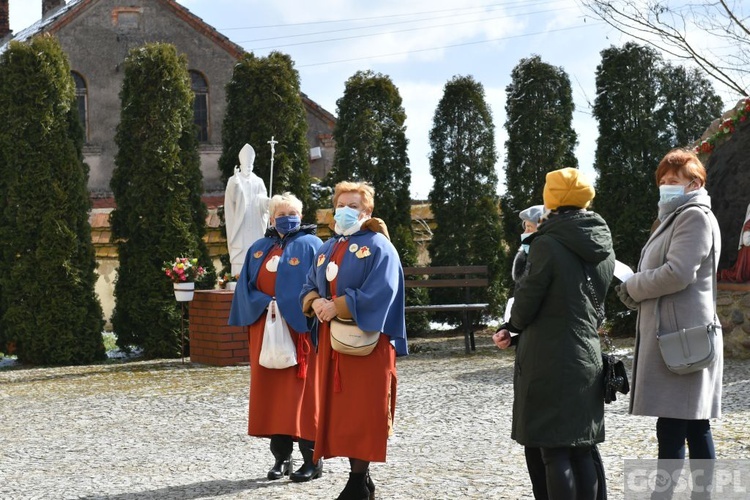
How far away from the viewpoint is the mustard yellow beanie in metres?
4.38

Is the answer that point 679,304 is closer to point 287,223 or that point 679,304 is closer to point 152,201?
point 287,223

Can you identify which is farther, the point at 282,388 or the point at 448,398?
the point at 448,398

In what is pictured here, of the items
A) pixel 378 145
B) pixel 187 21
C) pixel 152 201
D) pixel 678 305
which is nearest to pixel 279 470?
pixel 678 305

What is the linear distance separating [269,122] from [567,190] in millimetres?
10892

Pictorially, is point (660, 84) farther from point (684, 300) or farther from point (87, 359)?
point (684, 300)

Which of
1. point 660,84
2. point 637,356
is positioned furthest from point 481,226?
point 637,356

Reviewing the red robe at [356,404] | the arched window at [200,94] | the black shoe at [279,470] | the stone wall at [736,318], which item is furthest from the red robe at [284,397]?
the arched window at [200,94]

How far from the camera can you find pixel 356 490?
205 inches

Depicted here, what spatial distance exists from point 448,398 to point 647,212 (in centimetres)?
588

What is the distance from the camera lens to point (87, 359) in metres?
13.5

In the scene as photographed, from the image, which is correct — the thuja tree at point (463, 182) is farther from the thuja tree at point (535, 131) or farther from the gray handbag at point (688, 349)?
the gray handbag at point (688, 349)

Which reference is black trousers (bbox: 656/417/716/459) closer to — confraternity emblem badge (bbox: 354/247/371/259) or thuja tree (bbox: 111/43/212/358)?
confraternity emblem badge (bbox: 354/247/371/259)

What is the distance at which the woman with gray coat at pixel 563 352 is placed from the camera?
4.22 meters

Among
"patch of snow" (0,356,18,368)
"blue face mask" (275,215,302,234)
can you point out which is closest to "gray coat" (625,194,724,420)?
"blue face mask" (275,215,302,234)
